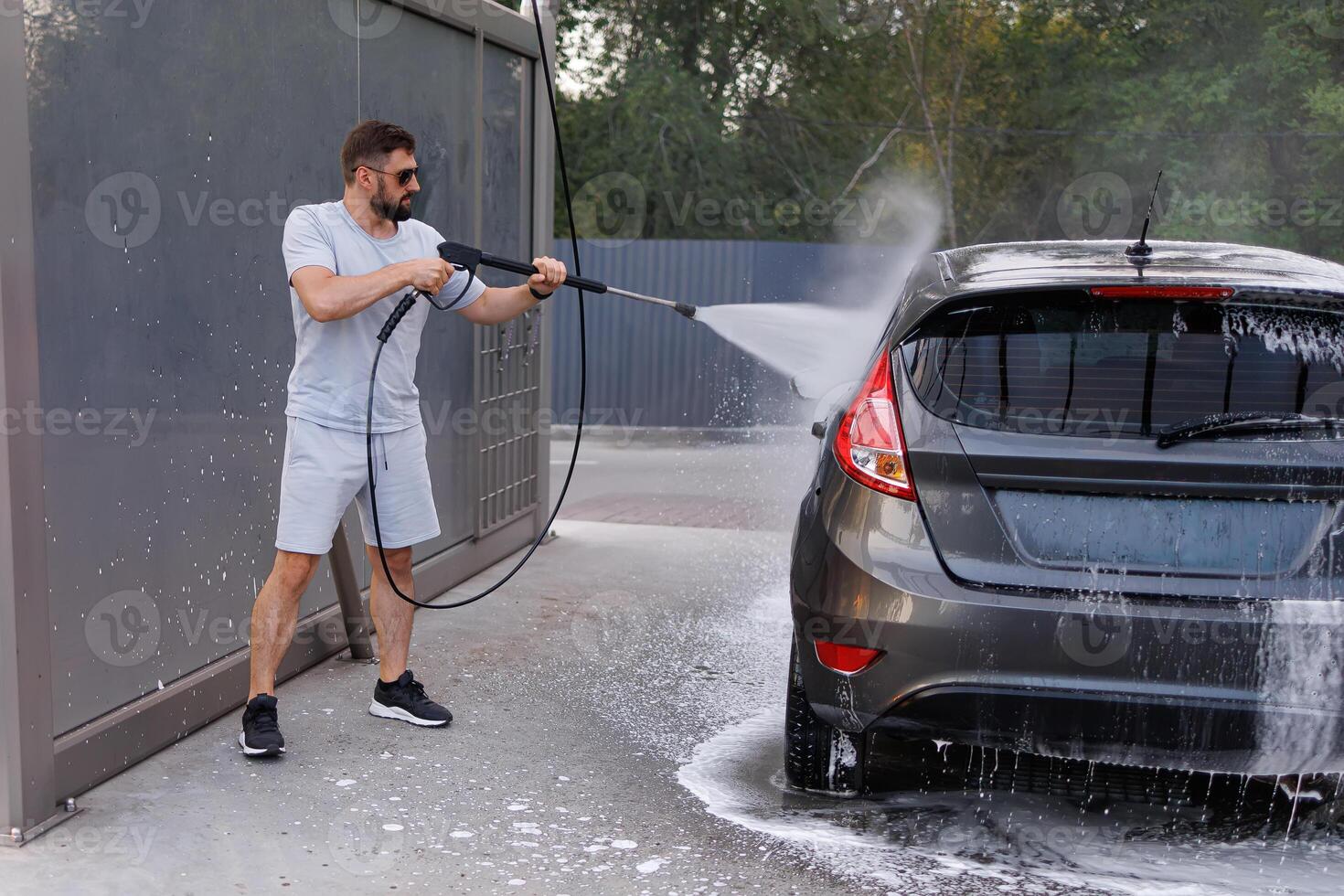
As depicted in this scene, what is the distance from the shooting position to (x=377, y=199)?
167 inches

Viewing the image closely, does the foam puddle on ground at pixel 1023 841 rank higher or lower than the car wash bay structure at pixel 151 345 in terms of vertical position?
lower

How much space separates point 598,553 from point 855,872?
14.2 feet

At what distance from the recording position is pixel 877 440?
3.43m

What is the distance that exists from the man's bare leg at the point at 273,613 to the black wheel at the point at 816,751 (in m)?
1.54

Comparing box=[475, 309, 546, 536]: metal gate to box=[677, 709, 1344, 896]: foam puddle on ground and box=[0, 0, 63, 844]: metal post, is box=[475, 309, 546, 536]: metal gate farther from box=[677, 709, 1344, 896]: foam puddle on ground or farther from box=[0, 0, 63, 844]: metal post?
box=[0, 0, 63, 844]: metal post

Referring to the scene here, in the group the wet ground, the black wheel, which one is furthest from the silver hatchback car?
the wet ground

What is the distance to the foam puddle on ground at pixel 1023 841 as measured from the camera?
3.43m

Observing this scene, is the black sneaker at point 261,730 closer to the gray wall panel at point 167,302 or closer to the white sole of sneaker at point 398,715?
the gray wall panel at point 167,302

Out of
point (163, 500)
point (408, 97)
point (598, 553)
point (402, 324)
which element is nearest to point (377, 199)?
point (402, 324)

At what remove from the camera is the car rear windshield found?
3318 mm

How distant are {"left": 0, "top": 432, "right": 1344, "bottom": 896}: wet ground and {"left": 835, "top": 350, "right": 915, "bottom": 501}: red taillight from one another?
Result: 1.00 metres

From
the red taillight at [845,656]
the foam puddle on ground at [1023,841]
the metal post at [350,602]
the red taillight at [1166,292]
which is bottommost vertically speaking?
the foam puddle on ground at [1023,841]

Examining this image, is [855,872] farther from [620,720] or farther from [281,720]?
[281,720]

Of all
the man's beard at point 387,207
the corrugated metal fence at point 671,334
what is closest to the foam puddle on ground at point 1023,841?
the man's beard at point 387,207
